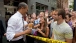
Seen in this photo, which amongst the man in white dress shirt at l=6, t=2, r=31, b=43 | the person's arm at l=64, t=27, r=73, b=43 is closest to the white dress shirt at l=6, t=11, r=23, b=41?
the man in white dress shirt at l=6, t=2, r=31, b=43

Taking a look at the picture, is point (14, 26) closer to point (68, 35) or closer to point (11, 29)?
point (11, 29)

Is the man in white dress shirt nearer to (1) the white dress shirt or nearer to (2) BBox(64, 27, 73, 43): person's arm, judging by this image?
(1) the white dress shirt

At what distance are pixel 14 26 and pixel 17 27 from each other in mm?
141

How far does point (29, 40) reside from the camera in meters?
7.93

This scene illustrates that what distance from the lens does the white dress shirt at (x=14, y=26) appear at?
538cm

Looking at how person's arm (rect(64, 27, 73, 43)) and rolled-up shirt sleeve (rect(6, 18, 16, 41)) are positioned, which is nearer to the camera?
person's arm (rect(64, 27, 73, 43))

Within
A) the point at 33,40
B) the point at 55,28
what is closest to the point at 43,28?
the point at 33,40

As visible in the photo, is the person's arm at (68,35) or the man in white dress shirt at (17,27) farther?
the man in white dress shirt at (17,27)

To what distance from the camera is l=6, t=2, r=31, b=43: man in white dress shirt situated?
5383 mm

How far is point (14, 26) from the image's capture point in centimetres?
547

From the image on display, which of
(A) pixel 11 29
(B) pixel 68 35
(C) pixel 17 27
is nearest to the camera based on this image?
(B) pixel 68 35

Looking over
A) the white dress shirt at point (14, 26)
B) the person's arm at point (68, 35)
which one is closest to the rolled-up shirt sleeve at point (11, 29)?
the white dress shirt at point (14, 26)

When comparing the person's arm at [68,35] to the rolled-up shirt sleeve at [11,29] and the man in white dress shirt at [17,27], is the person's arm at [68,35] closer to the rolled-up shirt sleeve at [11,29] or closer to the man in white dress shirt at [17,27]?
the man in white dress shirt at [17,27]

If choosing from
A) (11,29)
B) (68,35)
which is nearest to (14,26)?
(11,29)
